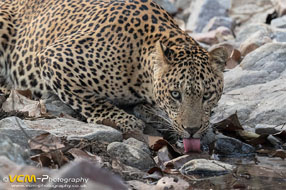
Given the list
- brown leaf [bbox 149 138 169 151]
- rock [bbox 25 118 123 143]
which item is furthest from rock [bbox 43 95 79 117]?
brown leaf [bbox 149 138 169 151]

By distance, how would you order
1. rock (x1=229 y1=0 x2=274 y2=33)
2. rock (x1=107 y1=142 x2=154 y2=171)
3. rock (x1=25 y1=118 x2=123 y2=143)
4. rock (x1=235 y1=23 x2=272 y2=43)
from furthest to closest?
rock (x1=229 y1=0 x2=274 y2=33), rock (x1=235 y1=23 x2=272 y2=43), rock (x1=25 y1=118 x2=123 y2=143), rock (x1=107 y1=142 x2=154 y2=171)

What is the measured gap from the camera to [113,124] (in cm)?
880

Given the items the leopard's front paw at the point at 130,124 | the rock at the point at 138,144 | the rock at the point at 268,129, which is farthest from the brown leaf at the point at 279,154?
the leopard's front paw at the point at 130,124

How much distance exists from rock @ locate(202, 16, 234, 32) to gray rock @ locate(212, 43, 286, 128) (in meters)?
6.15

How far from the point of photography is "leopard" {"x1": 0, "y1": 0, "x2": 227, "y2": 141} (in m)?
8.35

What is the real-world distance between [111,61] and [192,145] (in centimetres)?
192

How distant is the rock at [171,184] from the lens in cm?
646

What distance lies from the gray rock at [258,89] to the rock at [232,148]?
939 millimetres

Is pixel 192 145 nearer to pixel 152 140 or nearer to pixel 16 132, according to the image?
pixel 152 140

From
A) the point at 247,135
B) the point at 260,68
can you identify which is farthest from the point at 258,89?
the point at 247,135

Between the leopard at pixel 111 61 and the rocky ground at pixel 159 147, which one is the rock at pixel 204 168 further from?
the leopard at pixel 111 61

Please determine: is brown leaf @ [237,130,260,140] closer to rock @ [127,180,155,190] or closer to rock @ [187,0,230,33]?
rock @ [127,180,155,190]

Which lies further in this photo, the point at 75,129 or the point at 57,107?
the point at 57,107

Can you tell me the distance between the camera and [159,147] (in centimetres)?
821
